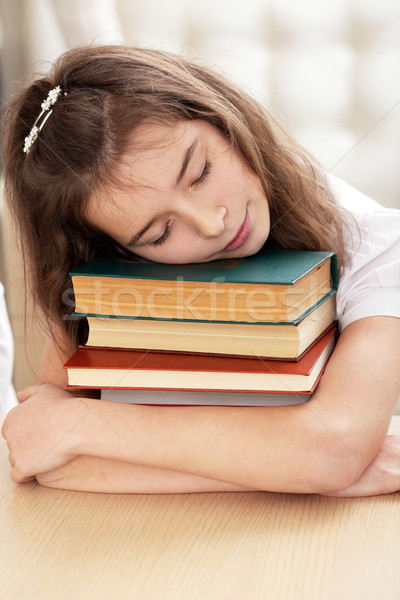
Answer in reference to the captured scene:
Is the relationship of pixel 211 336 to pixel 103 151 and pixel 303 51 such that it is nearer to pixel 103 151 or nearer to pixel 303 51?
pixel 103 151

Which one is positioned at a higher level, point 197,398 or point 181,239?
point 181,239

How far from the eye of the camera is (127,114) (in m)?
0.81

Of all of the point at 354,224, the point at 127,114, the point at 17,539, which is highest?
the point at 127,114

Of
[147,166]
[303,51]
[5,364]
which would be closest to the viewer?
[147,166]

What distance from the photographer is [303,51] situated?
1.65 m

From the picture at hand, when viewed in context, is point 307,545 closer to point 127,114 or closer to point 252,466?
point 252,466

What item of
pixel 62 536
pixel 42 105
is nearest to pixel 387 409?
pixel 62 536

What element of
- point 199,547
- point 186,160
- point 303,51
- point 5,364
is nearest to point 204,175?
point 186,160

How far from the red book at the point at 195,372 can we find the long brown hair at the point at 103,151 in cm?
23

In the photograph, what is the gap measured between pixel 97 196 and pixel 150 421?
0.31m

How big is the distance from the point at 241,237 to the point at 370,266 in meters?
0.18

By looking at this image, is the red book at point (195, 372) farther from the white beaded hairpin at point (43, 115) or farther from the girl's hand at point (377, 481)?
the white beaded hairpin at point (43, 115)

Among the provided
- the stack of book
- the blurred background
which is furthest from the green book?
the blurred background

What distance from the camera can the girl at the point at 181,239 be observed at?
668 millimetres
